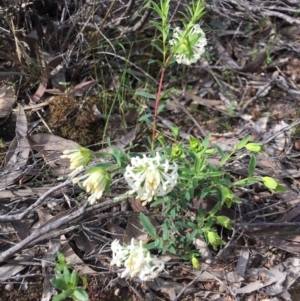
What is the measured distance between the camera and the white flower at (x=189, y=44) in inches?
75.0

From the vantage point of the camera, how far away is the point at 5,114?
2.56 metres

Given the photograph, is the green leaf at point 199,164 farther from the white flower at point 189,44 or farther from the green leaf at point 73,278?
the green leaf at point 73,278

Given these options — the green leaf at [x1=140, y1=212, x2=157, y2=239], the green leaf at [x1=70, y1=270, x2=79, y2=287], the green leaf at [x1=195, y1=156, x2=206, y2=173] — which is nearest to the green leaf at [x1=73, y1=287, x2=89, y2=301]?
the green leaf at [x1=70, y1=270, x2=79, y2=287]

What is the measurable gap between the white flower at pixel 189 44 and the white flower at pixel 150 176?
0.52m

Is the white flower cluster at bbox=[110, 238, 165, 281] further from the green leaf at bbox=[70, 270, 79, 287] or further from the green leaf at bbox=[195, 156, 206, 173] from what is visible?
the green leaf at bbox=[195, 156, 206, 173]

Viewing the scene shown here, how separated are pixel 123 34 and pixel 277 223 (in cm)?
137

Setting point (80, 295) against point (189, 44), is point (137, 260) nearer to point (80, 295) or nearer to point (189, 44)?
point (80, 295)

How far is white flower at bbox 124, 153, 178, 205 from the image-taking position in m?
1.58

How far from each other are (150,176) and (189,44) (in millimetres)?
611

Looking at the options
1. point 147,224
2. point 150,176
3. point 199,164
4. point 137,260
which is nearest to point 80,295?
point 137,260

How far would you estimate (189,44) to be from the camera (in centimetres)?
190

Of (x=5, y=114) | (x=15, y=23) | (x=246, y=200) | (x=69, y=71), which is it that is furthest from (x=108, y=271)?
(x=15, y=23)

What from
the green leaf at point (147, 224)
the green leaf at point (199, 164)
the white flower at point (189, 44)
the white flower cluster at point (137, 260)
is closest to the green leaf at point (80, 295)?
the white flower cluster at point (137, 260)

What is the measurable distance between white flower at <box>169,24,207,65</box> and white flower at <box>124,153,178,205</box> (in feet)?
1.70
